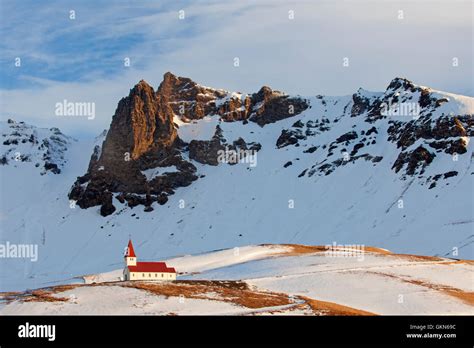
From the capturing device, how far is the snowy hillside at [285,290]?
234 ft

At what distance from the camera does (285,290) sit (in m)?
87.8

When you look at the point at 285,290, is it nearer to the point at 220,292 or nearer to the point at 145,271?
the point at 220,292

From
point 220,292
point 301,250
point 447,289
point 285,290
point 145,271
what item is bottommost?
point 447,289

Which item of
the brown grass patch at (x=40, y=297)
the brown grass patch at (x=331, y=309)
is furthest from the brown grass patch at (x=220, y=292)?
the brown grass patch at (x=40, y=297)

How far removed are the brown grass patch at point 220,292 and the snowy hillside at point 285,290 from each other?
3.9 inches

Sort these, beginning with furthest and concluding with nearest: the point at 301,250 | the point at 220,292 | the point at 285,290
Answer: the point at 301,250 < the point at 285,290 < the point at 220,292

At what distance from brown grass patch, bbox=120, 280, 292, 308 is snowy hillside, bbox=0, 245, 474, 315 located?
10 centimetres

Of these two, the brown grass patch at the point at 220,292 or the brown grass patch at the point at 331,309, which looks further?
the brown grass patch at the point at 220,292

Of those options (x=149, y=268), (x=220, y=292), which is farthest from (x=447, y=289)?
(x=149, y=268)

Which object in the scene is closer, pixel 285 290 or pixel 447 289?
pixel 285 290

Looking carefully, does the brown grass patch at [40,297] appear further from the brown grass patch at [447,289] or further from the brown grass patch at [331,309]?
the brown grass patch at [447,289]

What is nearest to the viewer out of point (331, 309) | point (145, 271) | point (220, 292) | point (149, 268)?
point (331, 309)

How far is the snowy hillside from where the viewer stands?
234 ft

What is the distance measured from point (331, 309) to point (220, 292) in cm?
1496
